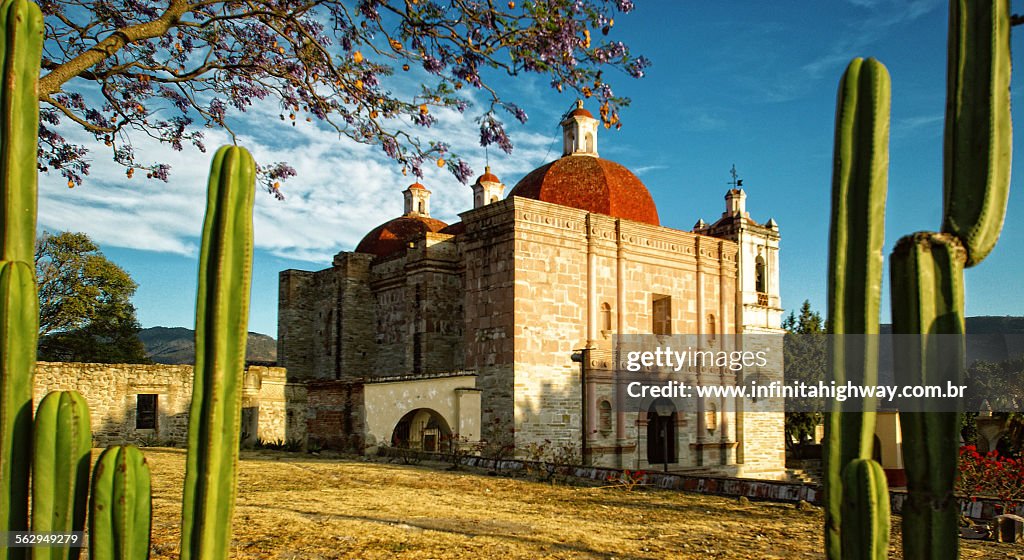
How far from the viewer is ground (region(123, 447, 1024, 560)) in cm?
702

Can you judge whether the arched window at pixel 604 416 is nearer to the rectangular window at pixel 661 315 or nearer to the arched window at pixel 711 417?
the rectangular window at pixel 661 315

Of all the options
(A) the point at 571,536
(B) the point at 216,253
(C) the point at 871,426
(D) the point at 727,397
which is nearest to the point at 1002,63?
(C) the point at 871,426

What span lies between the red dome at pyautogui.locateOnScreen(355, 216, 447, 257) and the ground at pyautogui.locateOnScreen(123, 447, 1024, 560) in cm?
1698

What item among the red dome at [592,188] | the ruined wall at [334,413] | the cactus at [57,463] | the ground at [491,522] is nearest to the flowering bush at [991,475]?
the ground at [491,522]

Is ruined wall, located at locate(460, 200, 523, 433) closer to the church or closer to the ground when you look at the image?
the church

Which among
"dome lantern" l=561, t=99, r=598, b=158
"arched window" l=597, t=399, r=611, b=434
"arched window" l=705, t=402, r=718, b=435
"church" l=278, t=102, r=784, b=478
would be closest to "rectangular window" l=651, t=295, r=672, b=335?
"church" l=278, t=102, r=784, b=478

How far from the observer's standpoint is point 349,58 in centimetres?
861

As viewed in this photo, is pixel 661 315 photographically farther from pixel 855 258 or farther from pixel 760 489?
pixel 855 258

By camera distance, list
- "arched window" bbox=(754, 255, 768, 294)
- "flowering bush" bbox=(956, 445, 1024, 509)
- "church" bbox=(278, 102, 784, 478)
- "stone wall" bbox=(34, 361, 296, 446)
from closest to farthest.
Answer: "flowering bush" bbox=(956, 445, 1024, 509) < "church" bbox=(278, 102, 784, 478) < "stone wall" bbox=(34, 361, 296, 446) < "arched window" bbox=(754, 255, 768, 294)

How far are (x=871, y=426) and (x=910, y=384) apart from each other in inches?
10.1

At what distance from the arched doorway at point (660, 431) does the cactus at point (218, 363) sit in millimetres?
20029

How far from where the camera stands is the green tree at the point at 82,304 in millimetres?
31531

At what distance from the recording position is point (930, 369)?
3396mm

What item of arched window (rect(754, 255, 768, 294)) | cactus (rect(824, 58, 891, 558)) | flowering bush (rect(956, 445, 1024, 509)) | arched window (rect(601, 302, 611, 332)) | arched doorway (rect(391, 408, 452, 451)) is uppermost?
arched window (rect(754, 255, 768, 294))
